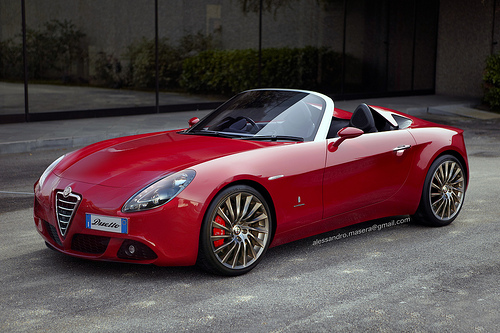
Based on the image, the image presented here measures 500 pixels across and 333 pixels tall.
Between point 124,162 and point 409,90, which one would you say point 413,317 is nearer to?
point 124,162

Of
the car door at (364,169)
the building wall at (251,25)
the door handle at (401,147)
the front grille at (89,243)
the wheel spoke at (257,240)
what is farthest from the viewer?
the building wall at (251,25)

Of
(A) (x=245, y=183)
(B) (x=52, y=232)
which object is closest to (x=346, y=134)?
(A) (x=245, y=183)

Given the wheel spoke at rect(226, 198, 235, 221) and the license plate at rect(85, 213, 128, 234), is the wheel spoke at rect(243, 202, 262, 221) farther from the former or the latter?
the license plate at rect(85, 213, 128, 234)

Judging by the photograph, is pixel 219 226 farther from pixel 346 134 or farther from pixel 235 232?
pixel 346 134

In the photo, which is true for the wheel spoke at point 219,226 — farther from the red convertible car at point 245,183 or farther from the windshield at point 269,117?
the windshield at point 269,117

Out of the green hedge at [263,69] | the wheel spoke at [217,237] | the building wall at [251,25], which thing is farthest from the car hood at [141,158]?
the green hedge at [263,69]

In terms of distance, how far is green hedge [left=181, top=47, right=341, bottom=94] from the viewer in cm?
1703

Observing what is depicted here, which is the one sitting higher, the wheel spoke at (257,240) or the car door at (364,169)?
the car door at (364,169)

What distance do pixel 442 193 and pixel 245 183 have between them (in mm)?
2300

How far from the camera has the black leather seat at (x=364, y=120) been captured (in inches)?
232

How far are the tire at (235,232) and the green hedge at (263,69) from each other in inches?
480

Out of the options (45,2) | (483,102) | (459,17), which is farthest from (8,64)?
(459,17)

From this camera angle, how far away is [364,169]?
5.59 m

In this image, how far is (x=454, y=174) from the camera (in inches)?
252
